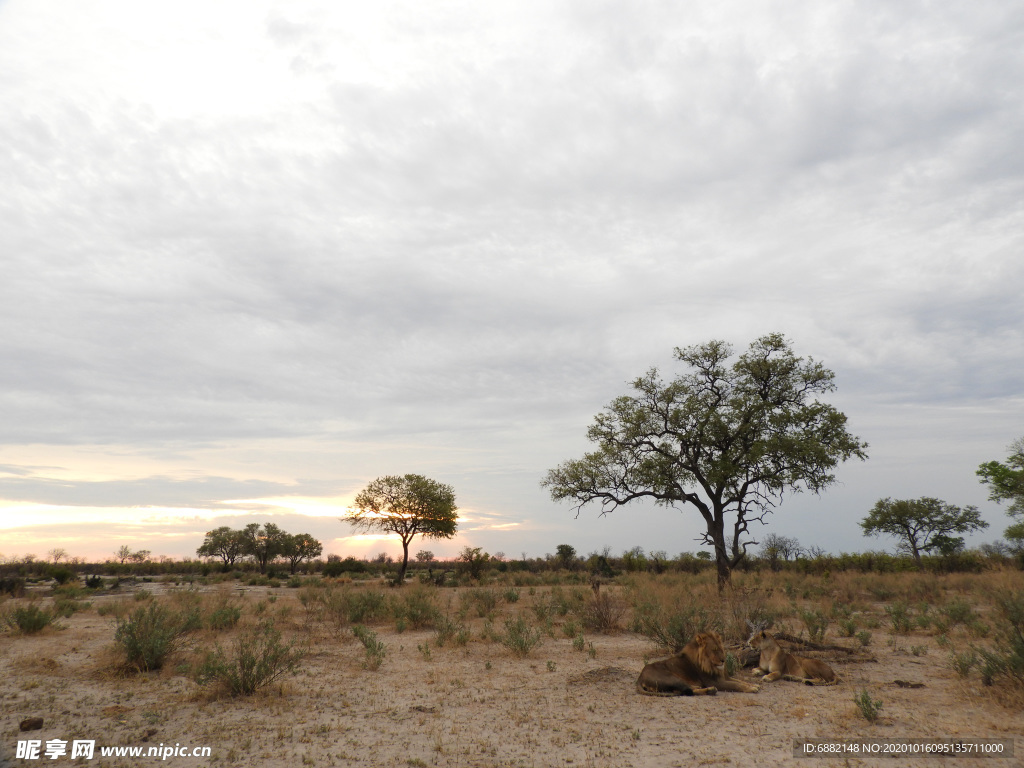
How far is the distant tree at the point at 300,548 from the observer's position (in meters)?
69.0

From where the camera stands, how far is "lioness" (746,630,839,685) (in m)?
8.75

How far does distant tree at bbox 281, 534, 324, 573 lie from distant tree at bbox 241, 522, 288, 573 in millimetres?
569

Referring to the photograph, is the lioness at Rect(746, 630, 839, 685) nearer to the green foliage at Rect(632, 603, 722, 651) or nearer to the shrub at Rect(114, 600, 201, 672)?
the green foliage at Rect(632, 603, 722, 651)

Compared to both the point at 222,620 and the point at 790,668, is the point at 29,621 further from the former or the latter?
the point at 790,668

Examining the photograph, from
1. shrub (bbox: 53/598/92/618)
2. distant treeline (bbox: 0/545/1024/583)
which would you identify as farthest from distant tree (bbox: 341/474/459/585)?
shrub (bbox: 53/598/92/618)

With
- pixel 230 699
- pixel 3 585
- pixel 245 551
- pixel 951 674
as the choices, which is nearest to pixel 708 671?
pixel 951 674

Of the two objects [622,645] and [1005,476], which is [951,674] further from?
[1005,476]

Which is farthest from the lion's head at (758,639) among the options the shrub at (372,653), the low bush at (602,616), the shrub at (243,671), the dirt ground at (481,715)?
the shrub at (243,671)

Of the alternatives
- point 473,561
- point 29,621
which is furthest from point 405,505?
point 29,621

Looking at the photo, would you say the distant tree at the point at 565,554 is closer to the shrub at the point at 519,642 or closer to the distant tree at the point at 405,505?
the distant tree at the point at 405,505

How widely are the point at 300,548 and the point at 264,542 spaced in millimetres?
4188

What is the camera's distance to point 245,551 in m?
70.5

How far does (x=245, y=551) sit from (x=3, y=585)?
4658cm

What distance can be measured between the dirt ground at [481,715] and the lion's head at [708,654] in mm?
467
